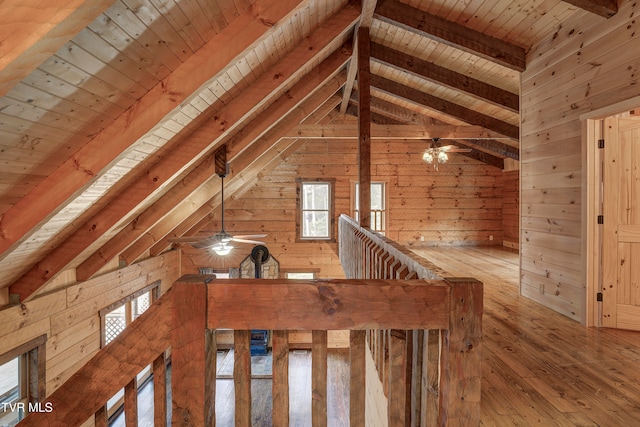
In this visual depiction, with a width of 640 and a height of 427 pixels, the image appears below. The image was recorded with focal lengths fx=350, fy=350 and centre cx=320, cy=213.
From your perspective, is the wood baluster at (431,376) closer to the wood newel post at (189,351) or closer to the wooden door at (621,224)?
the wood newel post at (189,351)

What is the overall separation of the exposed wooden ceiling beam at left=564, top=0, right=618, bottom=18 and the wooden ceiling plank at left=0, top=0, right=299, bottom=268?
236cm

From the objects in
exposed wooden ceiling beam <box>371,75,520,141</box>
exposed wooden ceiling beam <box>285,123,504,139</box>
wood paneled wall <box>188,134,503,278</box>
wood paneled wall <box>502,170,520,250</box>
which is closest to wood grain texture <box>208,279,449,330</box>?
exposed wooden ceiling beam <box>285,123,504,139</box>

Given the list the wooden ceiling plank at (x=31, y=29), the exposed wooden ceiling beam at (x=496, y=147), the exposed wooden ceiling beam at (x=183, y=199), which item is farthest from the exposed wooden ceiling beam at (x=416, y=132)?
the wooden ceiling plank at (x=31, y=29)

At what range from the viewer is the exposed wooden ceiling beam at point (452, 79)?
5.08 metres

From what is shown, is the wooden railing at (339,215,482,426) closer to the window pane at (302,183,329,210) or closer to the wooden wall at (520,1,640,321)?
the wooden wall at (520,1,640,321)

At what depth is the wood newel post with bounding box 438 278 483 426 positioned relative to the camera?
3.57 feet

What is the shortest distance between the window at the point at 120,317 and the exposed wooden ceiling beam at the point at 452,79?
17.0ft

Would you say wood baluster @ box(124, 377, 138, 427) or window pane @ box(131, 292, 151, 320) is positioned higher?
wood baluster @ box(124, 377, 138, 427)

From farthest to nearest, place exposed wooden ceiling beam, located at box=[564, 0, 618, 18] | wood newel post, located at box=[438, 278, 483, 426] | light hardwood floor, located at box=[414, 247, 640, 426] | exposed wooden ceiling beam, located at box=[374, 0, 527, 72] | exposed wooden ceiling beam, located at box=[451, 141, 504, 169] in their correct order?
1. exposed wooden ceiling beam, located at box=[451, 141, 504, 169]
2. exposed wooden ceiling beam, located at box=[374, 0, 527, 72]
3. exposed wooden ceiling beam, located at box=[564, 0, 618, 18]
4. light hardwood floor, located at box=[414, 247, 640, 426]
5. wood newel post, located at box=[438, 278, 483, 426]

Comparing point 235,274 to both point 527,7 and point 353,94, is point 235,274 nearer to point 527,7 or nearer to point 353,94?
point 353,94

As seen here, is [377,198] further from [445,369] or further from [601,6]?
[445,369]

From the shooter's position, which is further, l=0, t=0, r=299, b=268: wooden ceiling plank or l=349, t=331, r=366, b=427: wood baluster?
l=0, t=0, r=299, b=268: wooden ceiling plank

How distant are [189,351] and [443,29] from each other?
4.32 metres

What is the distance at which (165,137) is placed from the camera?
315 cm
